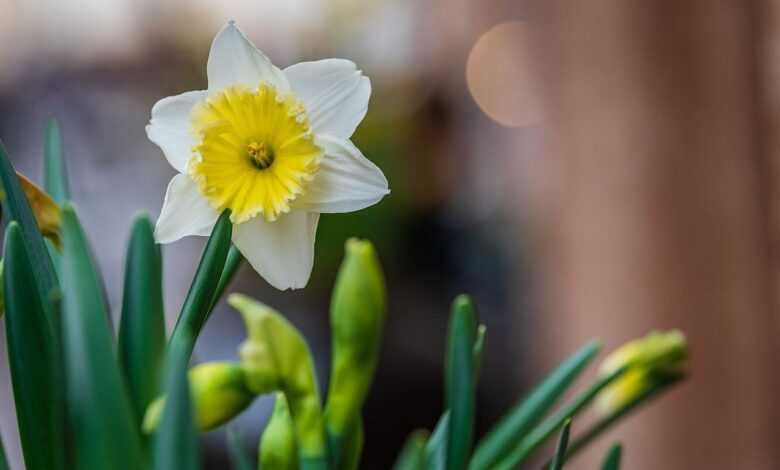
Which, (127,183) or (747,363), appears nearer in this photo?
(747,363)

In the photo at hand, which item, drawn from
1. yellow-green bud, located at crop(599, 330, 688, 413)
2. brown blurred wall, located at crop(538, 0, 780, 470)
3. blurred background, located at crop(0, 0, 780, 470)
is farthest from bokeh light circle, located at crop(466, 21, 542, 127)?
yellow-green bud, located at crop(599, 330, 688, 413)

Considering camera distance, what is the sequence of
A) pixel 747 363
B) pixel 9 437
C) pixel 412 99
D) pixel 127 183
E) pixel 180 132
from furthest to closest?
pixel 412 99, pixel 127 183, pixel 9 437, pixel 747 363, pixel 180 132

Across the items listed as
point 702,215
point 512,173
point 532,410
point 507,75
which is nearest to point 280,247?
point 532,410

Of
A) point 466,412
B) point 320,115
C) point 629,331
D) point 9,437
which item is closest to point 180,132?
point 320,115

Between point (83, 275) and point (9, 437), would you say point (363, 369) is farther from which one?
point (9, 437)

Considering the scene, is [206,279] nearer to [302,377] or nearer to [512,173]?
[302,377]

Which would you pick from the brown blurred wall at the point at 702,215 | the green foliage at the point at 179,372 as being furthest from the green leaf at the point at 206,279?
the brown blurred wall at the point at 702,215

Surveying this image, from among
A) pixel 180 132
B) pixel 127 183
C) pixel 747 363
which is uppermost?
pixel 127 183
